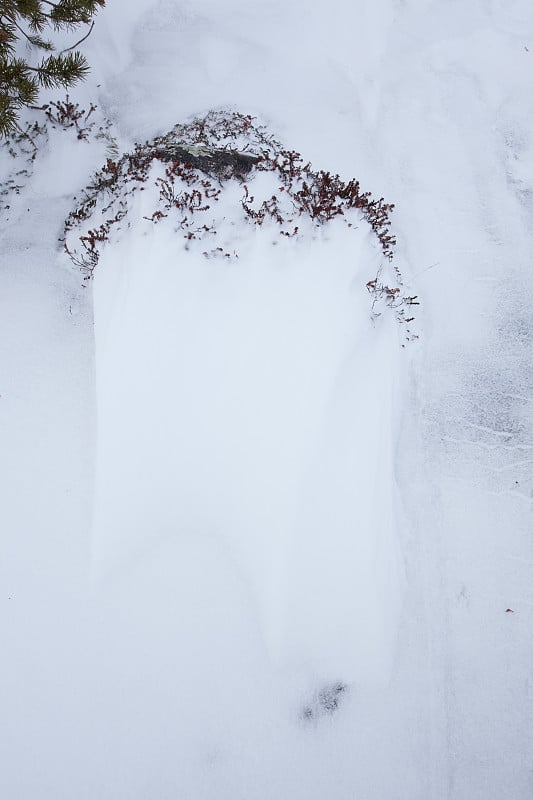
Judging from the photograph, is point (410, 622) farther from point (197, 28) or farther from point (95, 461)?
point (197, 28)

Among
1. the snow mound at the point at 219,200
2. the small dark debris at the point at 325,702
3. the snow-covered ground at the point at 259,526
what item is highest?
the snow mound at the point at 219,200

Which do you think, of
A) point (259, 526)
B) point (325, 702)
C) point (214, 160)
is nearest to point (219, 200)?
point (214, 160)

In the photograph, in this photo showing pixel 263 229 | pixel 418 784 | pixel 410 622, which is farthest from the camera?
pixel 263 229

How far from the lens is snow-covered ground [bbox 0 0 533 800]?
4.22 m

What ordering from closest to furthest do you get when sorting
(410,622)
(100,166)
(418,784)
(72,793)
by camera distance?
1. (72,793)
2. (418,784)
3. (410,622)
4. (100,166)

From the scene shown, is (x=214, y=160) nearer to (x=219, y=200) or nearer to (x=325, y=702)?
(x=219, y=200)

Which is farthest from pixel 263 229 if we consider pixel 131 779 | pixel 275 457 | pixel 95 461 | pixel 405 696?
pixel 131 779

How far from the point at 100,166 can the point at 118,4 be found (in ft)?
8.26

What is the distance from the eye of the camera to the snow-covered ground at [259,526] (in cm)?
422

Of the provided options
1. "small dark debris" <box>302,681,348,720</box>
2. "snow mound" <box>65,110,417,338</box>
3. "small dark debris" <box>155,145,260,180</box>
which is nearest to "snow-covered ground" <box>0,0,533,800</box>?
"small dark debris" <box>302,681,348,720</box>

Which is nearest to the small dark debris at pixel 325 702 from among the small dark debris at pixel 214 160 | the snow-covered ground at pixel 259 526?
the snow-covered ground at pixel 259 526

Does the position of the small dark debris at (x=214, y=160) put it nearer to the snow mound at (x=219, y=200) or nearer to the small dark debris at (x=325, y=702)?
the snow mound at (x=219, y=200)

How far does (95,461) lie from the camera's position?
4.75 meters

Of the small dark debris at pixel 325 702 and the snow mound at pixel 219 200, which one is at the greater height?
the snow mound at pixel 219 200
